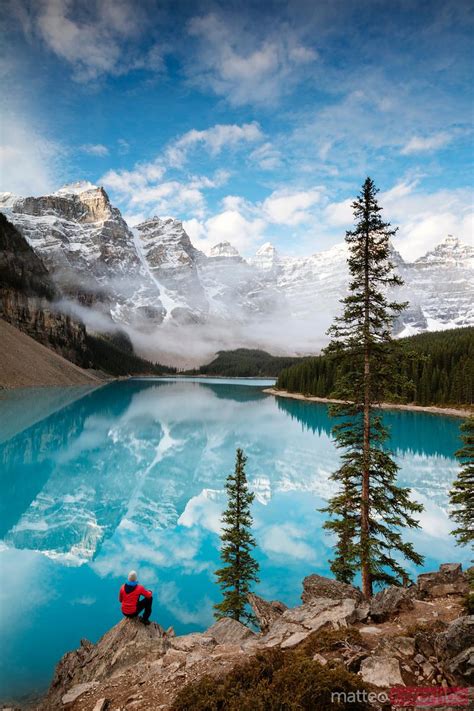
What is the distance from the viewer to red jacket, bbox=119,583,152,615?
1013 centimetres

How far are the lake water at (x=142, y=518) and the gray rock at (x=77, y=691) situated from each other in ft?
12.1

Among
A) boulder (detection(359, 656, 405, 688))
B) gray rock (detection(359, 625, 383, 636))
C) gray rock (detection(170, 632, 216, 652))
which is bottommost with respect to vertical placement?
gray rock (detection(170, 632, 216, 652))

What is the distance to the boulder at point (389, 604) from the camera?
8.89m

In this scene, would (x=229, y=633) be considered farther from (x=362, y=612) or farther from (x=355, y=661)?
Result: (x=355, y=661)

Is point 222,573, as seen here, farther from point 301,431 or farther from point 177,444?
point 301,431

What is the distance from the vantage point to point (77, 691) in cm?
818

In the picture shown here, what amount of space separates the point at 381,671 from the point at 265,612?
6.00 metres

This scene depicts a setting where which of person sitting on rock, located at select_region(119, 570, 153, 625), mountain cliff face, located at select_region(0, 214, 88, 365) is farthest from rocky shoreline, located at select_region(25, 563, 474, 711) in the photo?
mountain cliff face, located at select_region(0, 214, 88, 365)

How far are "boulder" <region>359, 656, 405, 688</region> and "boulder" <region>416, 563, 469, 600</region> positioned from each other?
527 cm

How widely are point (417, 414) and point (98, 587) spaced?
81.5 meters

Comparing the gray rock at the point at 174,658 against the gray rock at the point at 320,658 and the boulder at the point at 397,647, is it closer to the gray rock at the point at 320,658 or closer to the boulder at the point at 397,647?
the gray rock at the point at 320,658

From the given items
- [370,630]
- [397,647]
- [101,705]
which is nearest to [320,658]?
[397,647]

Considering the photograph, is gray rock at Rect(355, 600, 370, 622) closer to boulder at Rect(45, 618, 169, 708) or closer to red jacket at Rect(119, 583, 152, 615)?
boulder at Rect(45, 618, 169, 708)

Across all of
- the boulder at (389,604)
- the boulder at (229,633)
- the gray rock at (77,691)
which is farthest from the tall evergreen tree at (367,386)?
the gray rock at (77,691)
